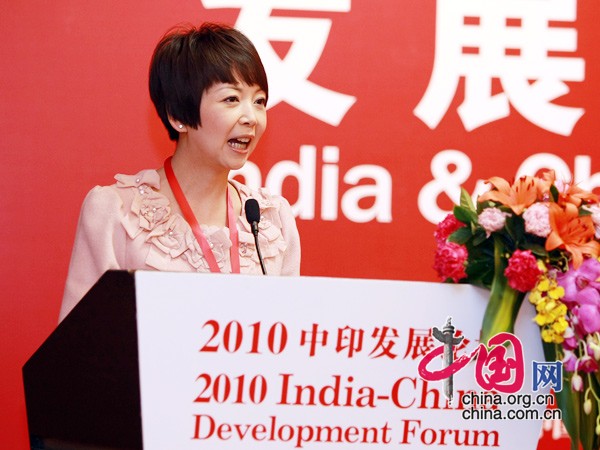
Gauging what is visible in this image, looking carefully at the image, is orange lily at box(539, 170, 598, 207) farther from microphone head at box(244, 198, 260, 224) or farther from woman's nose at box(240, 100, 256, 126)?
woman's nose at box(240, 100, 256, 126)

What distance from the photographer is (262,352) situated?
4.12 feet

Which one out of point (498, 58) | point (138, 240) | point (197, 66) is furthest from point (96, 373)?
point (498, 58)

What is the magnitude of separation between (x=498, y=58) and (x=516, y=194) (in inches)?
56.0

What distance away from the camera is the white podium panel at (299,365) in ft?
4.03

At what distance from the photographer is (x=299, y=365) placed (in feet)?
4.14

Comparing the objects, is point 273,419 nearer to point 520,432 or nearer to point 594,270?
point 520,432

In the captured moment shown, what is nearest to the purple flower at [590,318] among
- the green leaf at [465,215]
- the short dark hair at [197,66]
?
the green leaf at [465,215]

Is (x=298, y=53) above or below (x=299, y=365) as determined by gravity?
above

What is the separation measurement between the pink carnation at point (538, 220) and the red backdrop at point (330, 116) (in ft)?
4.42

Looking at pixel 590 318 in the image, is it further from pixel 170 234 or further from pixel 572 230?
pixel 170 234

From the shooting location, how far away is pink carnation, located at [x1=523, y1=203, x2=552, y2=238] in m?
1.32

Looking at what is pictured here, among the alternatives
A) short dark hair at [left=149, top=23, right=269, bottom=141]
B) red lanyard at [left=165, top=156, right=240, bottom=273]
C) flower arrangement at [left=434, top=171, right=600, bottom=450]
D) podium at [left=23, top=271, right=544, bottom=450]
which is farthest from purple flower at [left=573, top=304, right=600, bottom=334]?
short dark hair at [left=149, top=23, right=269, bottom=141]

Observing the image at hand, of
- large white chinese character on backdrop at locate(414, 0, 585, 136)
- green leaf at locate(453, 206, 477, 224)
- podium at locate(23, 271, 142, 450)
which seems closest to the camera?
podium at locate(23, 271, 142, 450)

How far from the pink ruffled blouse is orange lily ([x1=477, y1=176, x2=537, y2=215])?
0.68m
